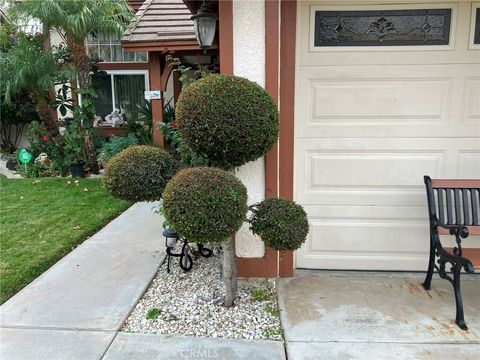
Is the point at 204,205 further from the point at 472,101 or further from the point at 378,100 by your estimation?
the point at 472,101

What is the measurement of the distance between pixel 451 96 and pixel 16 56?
25.3 ft

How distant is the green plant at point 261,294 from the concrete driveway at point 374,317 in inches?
4.5

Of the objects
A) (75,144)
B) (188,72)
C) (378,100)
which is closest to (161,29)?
(75,144)

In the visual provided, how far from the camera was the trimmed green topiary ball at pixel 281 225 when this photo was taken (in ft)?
9.62

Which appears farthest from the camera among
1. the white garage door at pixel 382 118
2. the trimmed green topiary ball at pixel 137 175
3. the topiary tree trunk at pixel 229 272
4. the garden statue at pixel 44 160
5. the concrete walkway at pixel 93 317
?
the garden statue at pixel 44 160

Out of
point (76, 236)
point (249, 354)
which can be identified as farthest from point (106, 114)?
point (249, 354)

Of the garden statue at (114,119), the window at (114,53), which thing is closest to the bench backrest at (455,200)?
the garden statue at (114,119)

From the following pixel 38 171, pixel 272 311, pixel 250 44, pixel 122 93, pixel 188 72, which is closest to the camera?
pixel 272 311

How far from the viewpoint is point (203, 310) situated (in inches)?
127

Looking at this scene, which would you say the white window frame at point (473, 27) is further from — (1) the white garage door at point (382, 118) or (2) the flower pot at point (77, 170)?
(2) the flower pot at point (77, 170)

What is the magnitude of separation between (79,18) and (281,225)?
21.2 feet

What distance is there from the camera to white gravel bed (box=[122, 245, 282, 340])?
294 cm

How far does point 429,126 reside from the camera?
356cm

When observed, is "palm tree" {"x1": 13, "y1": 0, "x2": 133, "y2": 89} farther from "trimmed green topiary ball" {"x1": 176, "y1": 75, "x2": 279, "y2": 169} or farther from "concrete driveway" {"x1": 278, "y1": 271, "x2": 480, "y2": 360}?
"concrete driveway" {"x1": 278, "y1": 271, "x2": 480, "y2": 360}
